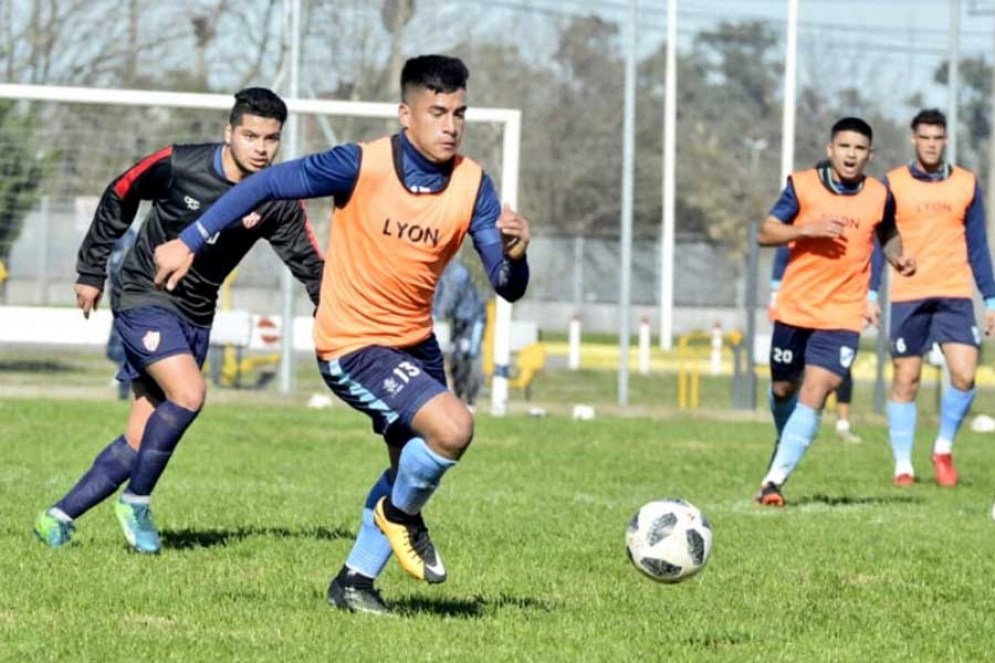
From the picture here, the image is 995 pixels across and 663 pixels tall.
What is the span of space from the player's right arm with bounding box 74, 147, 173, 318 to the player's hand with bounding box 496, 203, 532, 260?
8.94 feet

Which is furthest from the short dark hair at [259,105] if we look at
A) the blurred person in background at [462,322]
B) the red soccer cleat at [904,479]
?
the blurred person in background at [462,322]

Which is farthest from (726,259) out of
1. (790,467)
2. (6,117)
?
(790,467)

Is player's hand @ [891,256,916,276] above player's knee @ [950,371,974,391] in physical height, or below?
above

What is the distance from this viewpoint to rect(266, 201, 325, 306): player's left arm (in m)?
8.55

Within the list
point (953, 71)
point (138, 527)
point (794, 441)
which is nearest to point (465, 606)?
point (138, 527)

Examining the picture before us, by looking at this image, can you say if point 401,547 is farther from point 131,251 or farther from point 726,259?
point 726,259

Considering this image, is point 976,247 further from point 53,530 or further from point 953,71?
point 953,71

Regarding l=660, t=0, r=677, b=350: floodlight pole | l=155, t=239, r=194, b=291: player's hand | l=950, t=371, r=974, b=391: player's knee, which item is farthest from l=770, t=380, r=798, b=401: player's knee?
l=660, t=0, r=677, b=350: floodlight pole

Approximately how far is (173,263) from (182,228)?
7.31ft

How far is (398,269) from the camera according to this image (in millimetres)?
6770

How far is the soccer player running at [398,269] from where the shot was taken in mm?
6531

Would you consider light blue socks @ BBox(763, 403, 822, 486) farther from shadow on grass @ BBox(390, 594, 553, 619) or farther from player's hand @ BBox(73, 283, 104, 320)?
player's hand @ BBox(73, 283, 104, 320)

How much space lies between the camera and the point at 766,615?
7.10m

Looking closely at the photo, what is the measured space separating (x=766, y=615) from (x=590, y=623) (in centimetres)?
79
